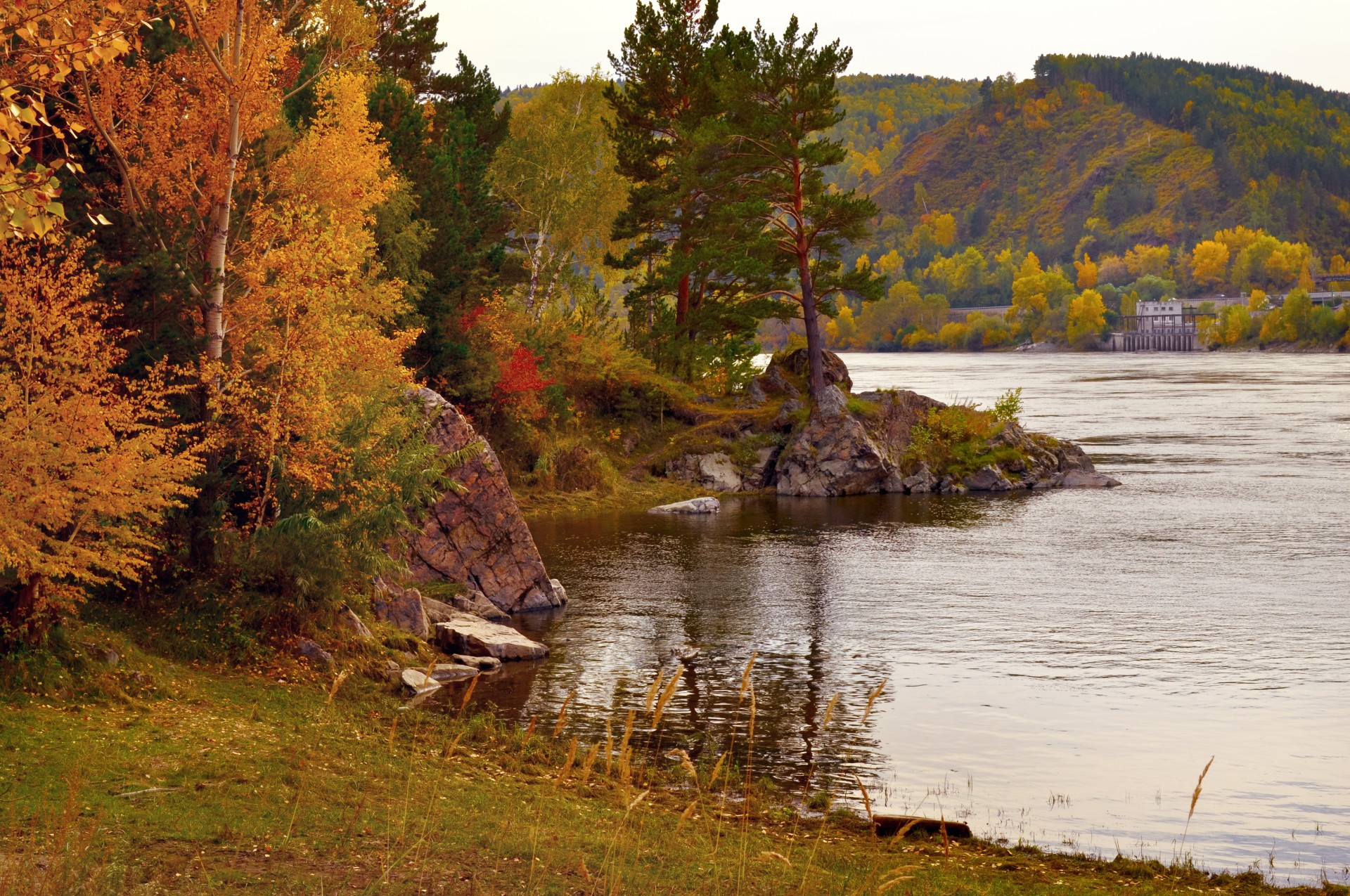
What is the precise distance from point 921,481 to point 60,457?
135 feet

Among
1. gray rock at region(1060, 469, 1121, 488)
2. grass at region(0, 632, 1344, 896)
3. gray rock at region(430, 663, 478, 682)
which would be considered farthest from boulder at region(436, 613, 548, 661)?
gray rock at region(1060, 469, 1121, 488)

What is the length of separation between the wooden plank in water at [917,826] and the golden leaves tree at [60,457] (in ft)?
36.0

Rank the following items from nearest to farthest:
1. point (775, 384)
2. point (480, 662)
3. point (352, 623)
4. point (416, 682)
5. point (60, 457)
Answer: point (60, 457)
point (416, 682)
point (352, 623)
point (480, 662)
point (775, 384)

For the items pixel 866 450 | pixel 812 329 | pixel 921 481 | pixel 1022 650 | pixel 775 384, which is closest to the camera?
pixel 1022 650

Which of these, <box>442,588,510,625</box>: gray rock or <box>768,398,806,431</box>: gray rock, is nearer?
<box>442,588,510,625</box>: gray rock

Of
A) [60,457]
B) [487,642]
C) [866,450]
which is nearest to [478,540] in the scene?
[487,642]

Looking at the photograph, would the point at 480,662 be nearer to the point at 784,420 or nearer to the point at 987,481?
the point at 784,420

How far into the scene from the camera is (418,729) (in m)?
18.1

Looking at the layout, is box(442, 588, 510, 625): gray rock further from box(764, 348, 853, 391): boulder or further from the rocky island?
box(764, 348, 853, 391): boulder

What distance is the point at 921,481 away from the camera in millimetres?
53250

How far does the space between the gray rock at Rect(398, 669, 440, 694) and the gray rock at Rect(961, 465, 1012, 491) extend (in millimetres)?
36203

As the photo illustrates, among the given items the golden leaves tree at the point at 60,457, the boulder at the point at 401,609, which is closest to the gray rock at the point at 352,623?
the boulder at the point at 401,609

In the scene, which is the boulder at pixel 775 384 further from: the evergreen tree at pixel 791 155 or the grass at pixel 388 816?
the grass at pixel 388 816

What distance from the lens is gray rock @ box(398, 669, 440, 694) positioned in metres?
20.8
